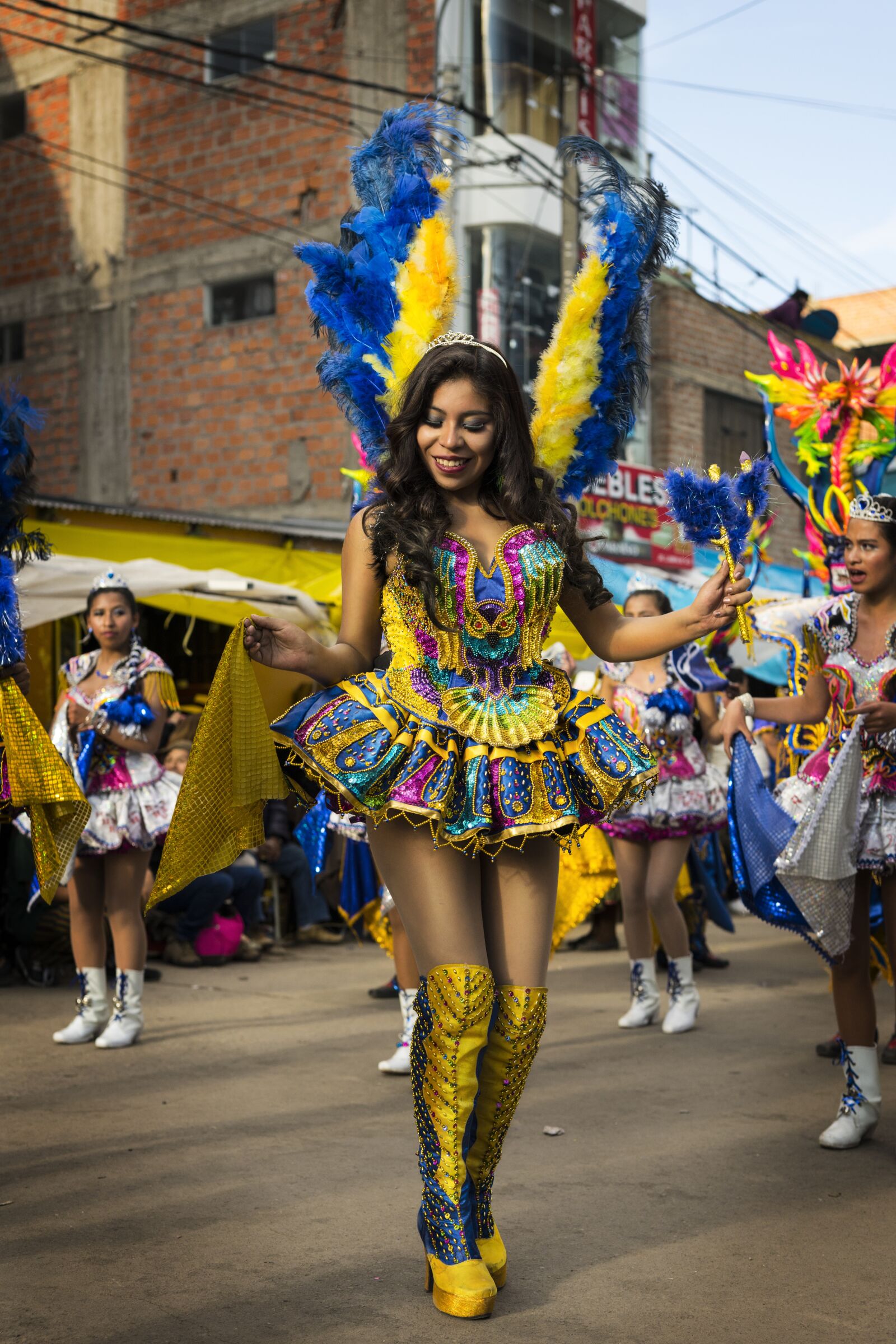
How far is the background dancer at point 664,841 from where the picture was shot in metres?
6.61

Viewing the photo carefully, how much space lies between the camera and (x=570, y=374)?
3.78 m

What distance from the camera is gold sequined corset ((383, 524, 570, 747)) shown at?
3279 mm

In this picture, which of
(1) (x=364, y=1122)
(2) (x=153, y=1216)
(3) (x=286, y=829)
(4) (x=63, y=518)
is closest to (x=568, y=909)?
(3) (x=286, y=829)

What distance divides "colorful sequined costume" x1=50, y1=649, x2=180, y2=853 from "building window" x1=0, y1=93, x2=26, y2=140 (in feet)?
49.0

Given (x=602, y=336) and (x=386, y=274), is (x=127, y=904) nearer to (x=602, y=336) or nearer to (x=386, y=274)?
(x=386, y=274)

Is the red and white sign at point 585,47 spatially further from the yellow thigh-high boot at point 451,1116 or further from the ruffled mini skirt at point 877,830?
the yellow thigh-high boot at point 451,1116

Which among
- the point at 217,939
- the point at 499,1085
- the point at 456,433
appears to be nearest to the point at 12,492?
the point at 456,433

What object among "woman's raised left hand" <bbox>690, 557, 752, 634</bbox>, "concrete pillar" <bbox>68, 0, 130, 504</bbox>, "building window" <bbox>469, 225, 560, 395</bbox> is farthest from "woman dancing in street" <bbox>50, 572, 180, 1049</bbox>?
"concrete pillar" <bbox>68, 0, 130, 504</bbox>

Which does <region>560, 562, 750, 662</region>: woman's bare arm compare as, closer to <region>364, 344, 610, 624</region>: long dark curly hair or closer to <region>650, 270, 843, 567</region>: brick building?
<region>364, 344, 610, 624</region>: long dark curly hair

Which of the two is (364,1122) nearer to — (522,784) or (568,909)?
(522,784)

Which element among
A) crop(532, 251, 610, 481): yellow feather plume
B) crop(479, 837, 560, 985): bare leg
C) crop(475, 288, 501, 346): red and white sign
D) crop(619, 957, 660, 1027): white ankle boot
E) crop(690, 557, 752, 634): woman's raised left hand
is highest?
crop(475, 288, 501, 346): red and white sign

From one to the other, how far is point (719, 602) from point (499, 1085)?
3.95 ft

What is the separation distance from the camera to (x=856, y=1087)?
14.8 ft

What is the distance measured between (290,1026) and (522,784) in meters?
3.91
